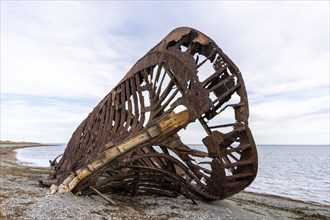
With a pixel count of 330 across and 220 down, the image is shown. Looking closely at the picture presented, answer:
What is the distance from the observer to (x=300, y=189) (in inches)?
1244

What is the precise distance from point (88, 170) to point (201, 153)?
3579 millimetres

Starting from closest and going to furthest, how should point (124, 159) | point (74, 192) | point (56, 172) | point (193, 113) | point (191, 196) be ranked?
point (193, 113)
point (124, 159)
point (74, 192)
point (191, 196)
point (56, 172)

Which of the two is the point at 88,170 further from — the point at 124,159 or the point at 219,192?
the point at 219,192

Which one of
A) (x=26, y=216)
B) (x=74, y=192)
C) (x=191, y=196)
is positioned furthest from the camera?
(x=191, y=196)

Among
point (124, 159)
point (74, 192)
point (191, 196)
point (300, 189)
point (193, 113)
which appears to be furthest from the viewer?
point (300, 189)

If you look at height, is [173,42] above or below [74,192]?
above

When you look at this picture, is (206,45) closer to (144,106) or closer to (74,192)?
(144,106)

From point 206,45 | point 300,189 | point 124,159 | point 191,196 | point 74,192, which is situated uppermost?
point 206,45

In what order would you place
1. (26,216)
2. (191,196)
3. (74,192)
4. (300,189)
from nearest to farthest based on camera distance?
(26,216), (74,192), (191,196), (300,189)

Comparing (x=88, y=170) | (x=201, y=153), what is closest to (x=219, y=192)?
(x=201, y=153)

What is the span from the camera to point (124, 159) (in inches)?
427

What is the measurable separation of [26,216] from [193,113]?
5.00 metres

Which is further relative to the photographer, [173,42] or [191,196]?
[191,196]

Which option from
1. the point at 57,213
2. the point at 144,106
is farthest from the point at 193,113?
the point at 57,213
